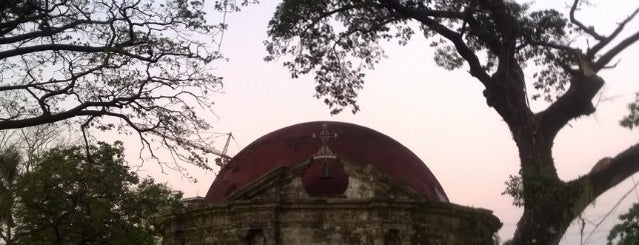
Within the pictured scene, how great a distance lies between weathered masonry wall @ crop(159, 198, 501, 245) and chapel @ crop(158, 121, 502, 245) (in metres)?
0.02

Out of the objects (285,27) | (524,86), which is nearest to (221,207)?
(285,27)

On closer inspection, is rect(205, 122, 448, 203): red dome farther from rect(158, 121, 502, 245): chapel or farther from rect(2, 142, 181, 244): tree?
rect(2, 142, 181, 244): tree

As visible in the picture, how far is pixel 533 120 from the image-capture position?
350 inches

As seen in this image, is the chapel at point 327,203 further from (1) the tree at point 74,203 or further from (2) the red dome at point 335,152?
(1) the tree at point 74,203

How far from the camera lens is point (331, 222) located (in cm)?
1404

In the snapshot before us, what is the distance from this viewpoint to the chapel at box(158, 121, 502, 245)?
1398 centimetres

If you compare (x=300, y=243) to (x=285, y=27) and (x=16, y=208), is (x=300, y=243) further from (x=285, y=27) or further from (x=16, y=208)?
(x=16, y=208)

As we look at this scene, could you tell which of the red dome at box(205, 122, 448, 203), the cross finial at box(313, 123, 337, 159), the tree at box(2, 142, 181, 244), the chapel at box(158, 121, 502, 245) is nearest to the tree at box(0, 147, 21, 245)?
the tree at box(2, 142, 181, 244)

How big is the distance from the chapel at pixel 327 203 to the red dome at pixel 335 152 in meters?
0.03

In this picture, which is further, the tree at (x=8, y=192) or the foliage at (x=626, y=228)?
the tree at (x=8, y=192)

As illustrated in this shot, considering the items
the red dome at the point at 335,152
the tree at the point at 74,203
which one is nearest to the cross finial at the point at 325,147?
the red dome at the point at 335,152

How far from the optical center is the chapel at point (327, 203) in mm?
13984

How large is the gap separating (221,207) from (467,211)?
5537 mm

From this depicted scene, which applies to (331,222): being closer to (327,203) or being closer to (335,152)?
(327,203)
